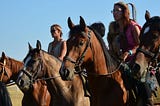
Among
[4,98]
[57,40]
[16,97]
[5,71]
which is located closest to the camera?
[4,98]

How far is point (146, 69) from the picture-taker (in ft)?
23.5

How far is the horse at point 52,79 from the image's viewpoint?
9711mm

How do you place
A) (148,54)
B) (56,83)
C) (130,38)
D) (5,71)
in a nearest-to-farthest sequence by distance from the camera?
(148,54)
(130,38)
(56,83)
(5,71)

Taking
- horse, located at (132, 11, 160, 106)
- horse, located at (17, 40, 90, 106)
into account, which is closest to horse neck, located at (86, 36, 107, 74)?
horse, located at (132, 11, 160, 106)

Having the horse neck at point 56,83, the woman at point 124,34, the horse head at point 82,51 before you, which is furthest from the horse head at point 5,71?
the horse head at point 82,51

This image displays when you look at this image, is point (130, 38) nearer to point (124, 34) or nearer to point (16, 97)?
point (124, 34)

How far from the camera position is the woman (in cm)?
825

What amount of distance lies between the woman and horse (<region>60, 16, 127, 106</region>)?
50cm

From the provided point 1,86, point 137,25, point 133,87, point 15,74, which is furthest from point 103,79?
point 15,74

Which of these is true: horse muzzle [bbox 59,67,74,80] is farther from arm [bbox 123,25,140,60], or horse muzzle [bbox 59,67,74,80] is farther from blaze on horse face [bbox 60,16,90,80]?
arm [bbox 123,25,140,60]

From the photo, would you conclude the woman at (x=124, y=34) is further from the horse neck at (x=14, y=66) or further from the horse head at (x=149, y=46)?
the horse neck at (x=14, y=66)

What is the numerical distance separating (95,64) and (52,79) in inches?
104

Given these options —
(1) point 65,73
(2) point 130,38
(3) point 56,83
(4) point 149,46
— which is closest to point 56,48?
(3) point 56,83

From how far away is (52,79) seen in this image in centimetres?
1010
